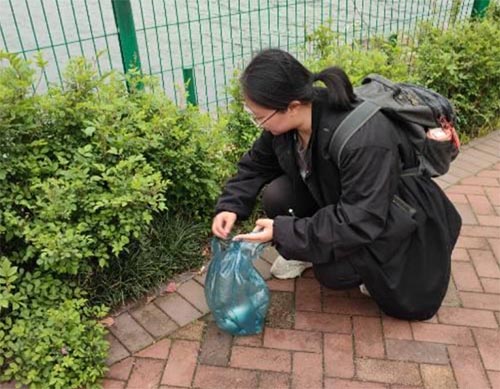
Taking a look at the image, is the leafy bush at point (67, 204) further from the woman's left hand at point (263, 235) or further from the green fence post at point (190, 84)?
the green fence post at point (190, 84)

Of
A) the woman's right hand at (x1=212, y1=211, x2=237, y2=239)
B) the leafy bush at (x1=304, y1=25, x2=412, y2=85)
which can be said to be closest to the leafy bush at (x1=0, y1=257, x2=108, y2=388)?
the woman's right hand at (x1=212, y1=211, x2=237, y2=239)

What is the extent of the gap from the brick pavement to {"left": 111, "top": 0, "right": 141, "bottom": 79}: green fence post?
1.51 m

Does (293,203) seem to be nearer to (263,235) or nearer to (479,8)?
(263,235)

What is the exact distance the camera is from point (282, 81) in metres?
1.79

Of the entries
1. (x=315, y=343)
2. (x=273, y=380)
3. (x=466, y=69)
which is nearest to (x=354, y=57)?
(x=466, y=69)

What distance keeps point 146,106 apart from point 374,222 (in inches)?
54.0

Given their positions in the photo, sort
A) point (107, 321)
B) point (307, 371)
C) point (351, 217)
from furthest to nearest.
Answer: point (107, 321) → point (307, 371) → point (351, 217)

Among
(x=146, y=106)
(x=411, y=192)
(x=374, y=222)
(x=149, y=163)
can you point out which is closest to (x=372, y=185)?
(x=374, y=222)

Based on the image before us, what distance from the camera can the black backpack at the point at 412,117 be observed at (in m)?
1.90

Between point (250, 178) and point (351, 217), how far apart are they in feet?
2.20

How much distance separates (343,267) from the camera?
2.20 m

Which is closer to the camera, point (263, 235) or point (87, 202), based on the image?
point (263, 235)

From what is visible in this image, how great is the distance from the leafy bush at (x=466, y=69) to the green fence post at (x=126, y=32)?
208 centimetres

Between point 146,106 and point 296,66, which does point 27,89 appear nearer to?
point 146,106
